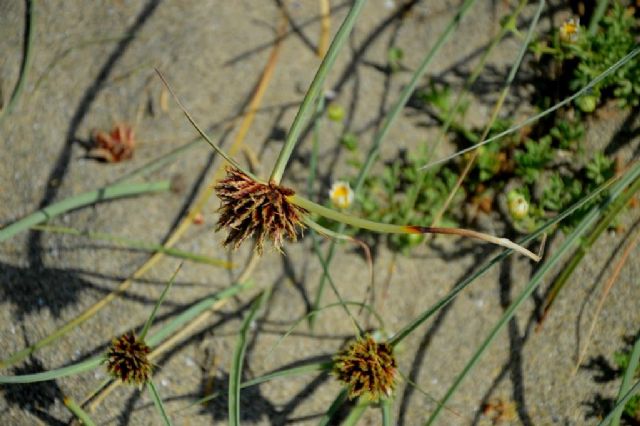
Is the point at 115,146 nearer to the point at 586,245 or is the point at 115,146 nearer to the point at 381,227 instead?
the point at 381,227

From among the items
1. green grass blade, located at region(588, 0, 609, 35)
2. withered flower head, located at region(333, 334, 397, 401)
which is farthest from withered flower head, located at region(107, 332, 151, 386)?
green grass blade, located at region(588, 0, 609, 35)

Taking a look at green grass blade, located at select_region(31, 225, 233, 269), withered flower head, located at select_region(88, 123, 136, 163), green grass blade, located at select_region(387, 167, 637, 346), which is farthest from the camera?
withered flower head, located at select_region(88, 123, 136, 163)

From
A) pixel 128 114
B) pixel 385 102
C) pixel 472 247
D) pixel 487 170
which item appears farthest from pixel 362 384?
pixel 128 114

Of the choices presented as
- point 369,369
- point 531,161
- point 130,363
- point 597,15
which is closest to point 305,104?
point 369,369

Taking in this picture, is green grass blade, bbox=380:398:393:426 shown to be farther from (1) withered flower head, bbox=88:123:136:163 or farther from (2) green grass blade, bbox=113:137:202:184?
(1) withered flower head, bbox=88:123:136:163

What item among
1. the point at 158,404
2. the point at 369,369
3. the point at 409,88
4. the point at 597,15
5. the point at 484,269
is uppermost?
the point at 597,15

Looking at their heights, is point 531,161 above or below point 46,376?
above
